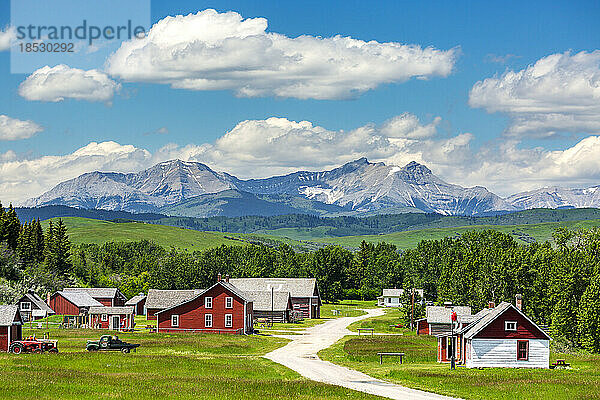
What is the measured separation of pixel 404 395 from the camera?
42.7 m

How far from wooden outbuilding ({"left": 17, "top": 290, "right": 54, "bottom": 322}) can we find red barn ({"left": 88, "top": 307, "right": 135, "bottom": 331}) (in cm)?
1799

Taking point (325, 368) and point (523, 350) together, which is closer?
point (325, 368)

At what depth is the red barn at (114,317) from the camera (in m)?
101

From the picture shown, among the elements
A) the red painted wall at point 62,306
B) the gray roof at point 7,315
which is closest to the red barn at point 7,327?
the gray roof at point 7,315

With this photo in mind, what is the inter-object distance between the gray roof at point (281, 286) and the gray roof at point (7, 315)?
72.4 metres

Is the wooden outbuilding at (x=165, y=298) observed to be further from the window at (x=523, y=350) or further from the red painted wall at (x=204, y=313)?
the window at (x=523, y=350)

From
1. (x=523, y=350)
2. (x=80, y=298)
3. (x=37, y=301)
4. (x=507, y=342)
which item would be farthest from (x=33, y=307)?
(x=523, y=350)

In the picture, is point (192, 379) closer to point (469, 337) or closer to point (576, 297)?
point (469, 337)

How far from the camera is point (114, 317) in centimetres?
10150

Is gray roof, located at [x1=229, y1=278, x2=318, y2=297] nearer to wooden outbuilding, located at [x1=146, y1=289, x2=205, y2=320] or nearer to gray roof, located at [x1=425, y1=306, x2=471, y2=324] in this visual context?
wooden outbuilding, located at [x1=146, y1=289, x2=205, y2=320]

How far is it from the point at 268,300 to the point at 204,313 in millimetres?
22310

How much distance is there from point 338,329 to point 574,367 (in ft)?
165

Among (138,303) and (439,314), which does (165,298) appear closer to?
(138,303)

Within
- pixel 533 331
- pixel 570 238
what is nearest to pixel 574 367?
pixel 533 331
